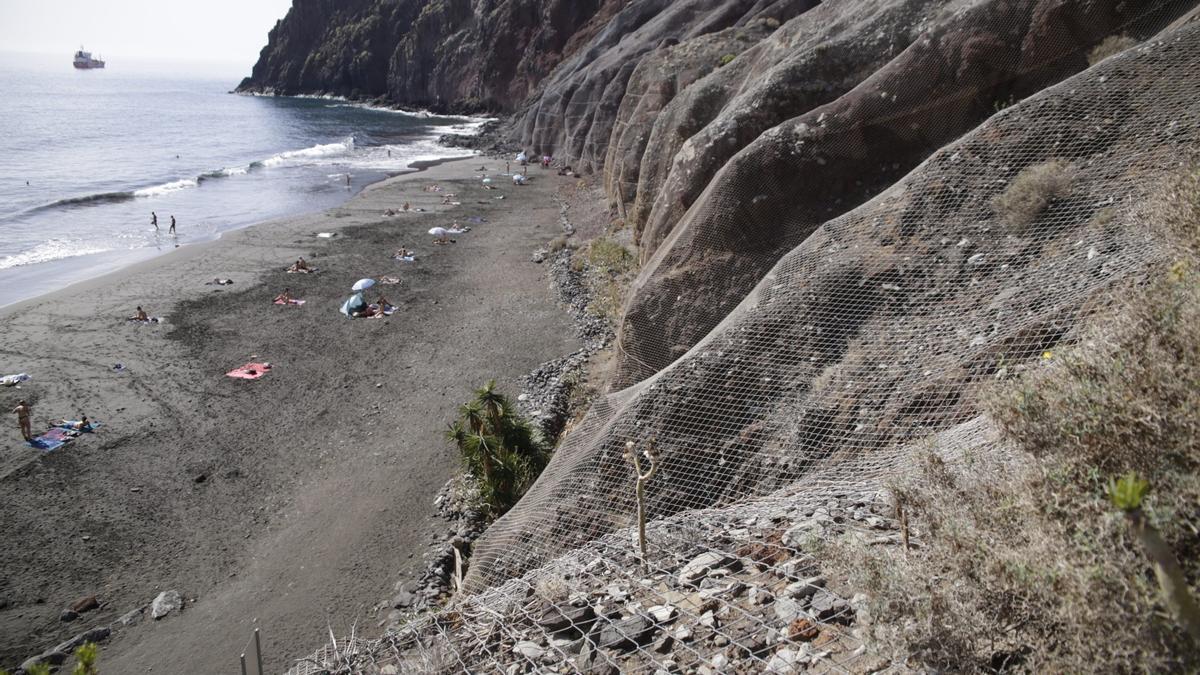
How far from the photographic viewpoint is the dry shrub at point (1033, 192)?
26.9ft

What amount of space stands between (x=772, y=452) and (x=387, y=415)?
39.4 ft

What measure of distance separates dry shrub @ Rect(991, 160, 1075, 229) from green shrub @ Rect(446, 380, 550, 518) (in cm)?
874

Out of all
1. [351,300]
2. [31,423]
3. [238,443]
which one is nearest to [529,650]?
[238,443]

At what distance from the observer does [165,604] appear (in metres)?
11.7

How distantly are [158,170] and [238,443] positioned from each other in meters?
52.4

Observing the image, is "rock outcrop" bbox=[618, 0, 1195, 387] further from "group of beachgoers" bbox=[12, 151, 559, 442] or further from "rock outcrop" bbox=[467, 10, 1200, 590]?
"group of beachgoers" bbox=[12, 151, 559, 442]

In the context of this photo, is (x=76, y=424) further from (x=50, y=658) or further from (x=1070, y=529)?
(x=1070, y=529)

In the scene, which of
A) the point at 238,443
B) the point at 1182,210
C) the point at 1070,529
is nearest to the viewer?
the point at 1070,529

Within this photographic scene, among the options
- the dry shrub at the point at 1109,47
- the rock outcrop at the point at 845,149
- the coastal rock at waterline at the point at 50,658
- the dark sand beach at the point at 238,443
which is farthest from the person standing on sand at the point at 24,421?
the dry shrub at the point at 1109,47

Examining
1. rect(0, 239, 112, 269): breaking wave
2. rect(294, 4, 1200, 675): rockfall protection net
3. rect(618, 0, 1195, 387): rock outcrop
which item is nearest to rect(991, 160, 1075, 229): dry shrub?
rect(294, 4, 1200, 675): rockfall protection net

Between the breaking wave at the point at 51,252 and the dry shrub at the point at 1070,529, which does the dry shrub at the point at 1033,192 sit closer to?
the dry shrub at the point at 1070,529

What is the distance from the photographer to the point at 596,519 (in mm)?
8500

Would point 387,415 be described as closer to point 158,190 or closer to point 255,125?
point 158,190

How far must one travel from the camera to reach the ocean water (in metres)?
36.6
